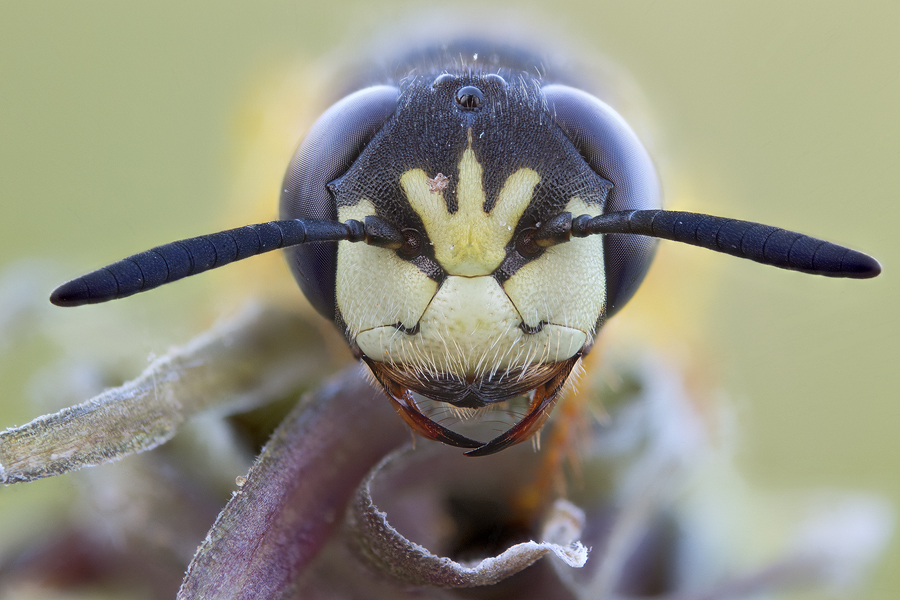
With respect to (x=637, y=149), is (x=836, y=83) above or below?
above

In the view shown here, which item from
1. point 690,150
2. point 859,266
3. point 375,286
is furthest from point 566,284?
point 690,150

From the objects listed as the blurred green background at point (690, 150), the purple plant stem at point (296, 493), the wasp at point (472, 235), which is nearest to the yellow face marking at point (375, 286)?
the wasp at point (472, 235)

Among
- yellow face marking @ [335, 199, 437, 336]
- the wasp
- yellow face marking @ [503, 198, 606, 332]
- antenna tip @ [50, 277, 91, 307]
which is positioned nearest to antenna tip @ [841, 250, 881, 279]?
the wasp

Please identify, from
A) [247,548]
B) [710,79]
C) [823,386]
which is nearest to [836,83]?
[710,79]

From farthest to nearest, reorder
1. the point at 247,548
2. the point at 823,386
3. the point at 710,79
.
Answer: the point at 823,386, the point at 710,79, the point at 247,548

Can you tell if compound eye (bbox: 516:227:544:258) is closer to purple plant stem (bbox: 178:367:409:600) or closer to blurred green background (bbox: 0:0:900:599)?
purple plant stem (bbox: 178:367:409:600)

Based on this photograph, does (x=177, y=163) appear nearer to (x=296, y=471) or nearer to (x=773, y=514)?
(x=296, y=471)

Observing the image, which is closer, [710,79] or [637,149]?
[637,149]

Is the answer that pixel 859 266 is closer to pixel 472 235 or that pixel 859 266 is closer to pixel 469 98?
pixel 472 235

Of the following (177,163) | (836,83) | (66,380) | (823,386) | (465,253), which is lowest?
(66,380)
